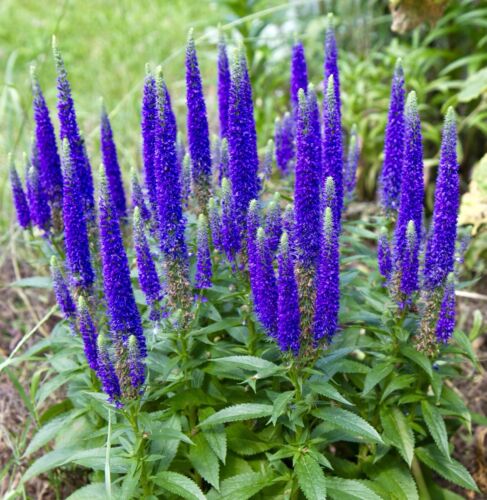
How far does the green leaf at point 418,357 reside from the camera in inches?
155

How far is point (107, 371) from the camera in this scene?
341 centimetres

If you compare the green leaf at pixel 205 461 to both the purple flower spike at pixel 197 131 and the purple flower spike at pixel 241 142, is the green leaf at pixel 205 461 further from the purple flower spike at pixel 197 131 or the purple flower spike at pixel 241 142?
the purple flower spike at pixel 197 131

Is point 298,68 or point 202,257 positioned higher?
point 298,68

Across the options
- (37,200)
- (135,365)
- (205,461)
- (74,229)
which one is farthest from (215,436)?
(37,200)

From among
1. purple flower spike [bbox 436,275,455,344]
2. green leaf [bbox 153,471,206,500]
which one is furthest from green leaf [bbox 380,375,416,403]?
green leaf [bbox 153,471,206,500]

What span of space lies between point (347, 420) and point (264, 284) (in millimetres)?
929

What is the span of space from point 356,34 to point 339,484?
7197mm

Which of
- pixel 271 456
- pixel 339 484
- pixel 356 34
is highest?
pixel 356 34

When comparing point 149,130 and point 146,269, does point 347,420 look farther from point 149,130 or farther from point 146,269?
point 149,130

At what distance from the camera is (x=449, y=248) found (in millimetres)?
3727

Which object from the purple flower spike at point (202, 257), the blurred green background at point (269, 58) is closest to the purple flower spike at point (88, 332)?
the purple flower spike at point (202, 257)

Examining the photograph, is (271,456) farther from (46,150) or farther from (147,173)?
(46,150)

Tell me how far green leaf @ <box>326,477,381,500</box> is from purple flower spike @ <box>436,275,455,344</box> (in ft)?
3.17

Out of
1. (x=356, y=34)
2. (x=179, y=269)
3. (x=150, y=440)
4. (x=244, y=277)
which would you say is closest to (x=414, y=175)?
(x=244, y=277)
